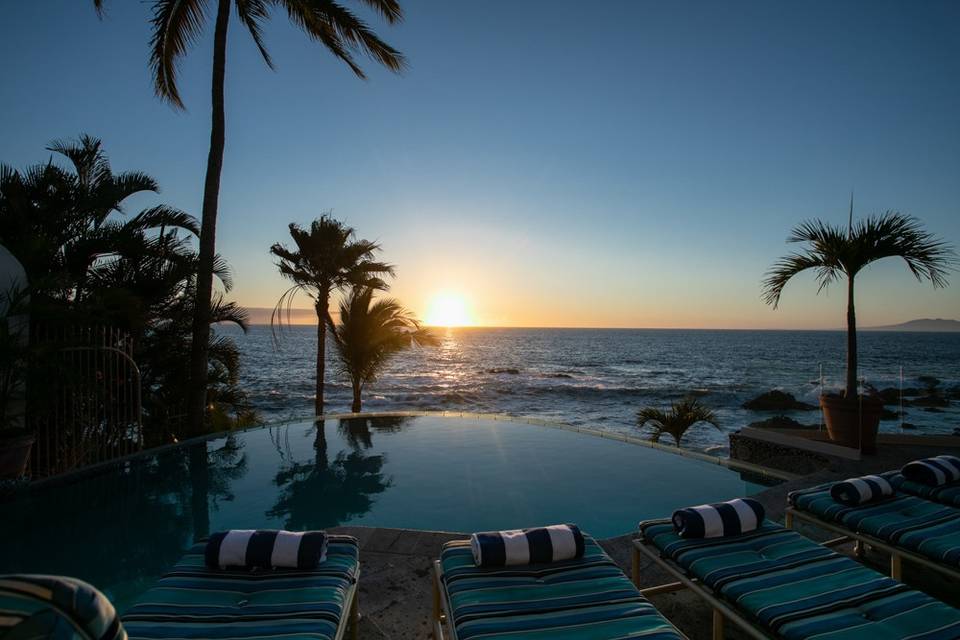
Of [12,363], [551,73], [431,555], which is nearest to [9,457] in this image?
[12,363]

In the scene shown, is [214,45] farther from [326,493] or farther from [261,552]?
[261,552]

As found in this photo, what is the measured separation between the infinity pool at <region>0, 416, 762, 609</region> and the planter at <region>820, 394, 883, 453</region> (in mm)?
1554

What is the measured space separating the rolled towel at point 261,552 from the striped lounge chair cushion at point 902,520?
3411 millimetres

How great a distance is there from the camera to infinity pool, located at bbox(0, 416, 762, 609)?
4.17 metres

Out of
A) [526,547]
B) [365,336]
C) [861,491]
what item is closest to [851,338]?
[861,491]

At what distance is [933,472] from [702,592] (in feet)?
8.20

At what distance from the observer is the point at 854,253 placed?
6391 millimetres

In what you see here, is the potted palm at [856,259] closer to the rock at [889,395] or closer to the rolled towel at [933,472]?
the rock at [889,395]

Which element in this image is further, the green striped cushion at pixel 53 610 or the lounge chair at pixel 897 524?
the lounge chair at pixel 897 524

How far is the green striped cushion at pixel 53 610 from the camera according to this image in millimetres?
1050

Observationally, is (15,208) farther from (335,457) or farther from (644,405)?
(644,405)

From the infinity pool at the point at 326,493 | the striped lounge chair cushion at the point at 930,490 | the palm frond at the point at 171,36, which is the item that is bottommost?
the infinity pool at the point at 326,493

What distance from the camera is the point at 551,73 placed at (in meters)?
8.51

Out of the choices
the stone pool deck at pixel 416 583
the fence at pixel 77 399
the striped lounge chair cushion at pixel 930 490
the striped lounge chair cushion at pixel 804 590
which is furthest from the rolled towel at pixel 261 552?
the fence at pixel 77 399
